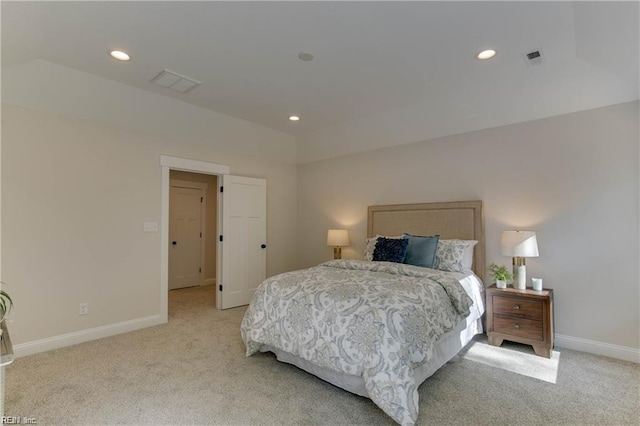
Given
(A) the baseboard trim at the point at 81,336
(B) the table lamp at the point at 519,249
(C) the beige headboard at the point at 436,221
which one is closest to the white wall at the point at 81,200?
(A) the baseboard trim at the point at 81,336

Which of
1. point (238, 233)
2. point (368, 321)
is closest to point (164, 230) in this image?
point (238, 233)

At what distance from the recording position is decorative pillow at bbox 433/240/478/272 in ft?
11.1

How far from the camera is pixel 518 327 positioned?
3014mm

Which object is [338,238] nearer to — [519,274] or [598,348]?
[519,274]

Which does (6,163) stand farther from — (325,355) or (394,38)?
(394,38)

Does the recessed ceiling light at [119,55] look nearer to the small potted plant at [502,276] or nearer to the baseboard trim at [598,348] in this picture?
the small potted plant at [502,276]

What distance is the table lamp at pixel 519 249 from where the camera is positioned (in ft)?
10.0

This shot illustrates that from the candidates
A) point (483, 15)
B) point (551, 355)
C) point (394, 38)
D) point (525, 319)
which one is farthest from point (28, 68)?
point (551, 355)

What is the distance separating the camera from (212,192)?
669 centimetres

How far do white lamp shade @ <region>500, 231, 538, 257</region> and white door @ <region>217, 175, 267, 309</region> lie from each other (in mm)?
3466

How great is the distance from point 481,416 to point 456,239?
2.09m

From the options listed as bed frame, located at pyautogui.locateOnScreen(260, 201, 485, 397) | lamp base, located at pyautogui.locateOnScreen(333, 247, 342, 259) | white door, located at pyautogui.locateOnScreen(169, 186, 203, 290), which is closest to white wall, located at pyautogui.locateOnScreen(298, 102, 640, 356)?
bed frame, located at pyautogui.locateOnScreen(260, 201, 485, 397)

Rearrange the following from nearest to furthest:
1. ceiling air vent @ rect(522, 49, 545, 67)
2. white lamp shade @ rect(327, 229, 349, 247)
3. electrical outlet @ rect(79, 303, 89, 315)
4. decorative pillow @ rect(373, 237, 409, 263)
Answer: ceiling air vent @ rect(522, 49, 545, 67) < electrical outlet @ rect(79, 303, 89, 315) < decorative pillow @ rect(373, 237, 409, 263) < white lamp shade @ rect(327, 229, 349, 247)

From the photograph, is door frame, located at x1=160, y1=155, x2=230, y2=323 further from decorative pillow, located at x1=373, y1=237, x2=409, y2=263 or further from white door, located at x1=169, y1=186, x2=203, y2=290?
decorative pillow, located at x1=373, y1=237, x2=409, y2=263
